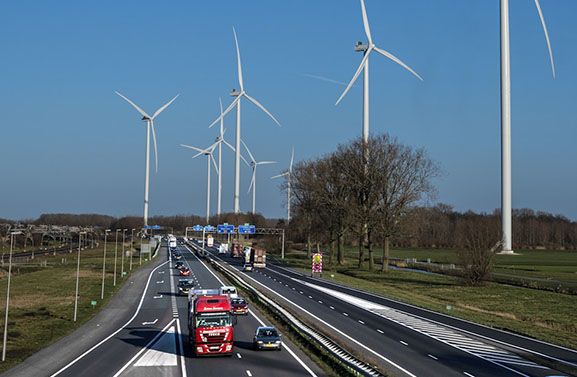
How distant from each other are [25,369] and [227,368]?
13.9 m

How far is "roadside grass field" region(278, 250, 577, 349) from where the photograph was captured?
189ft

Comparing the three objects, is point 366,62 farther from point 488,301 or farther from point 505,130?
point 488,301

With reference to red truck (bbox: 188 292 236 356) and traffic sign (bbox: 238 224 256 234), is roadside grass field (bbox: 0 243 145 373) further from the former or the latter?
traffic sign (bbox: 238 224 256 234)

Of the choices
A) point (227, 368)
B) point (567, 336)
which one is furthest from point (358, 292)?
point (227, 368)

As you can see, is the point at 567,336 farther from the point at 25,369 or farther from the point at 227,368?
the point at 25,369

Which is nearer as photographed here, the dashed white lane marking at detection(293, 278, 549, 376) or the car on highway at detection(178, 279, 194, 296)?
the dashed white lane marking at detection(293, 278, 549, 376)

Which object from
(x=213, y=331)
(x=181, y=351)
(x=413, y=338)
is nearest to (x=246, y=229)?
(x=413, y=338)

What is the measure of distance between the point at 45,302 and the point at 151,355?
45.8 meters

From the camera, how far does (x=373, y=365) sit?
35.5m

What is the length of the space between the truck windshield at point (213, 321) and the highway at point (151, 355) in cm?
244

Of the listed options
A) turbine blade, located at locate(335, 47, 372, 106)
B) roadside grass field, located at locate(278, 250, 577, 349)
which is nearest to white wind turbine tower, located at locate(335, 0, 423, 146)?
turbine blade, located at locate(335, 47, 372, 106)

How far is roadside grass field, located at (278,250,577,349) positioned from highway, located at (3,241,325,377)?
75.5 feet

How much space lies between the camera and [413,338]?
48.6 metres

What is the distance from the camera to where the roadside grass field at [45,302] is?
173 ft
